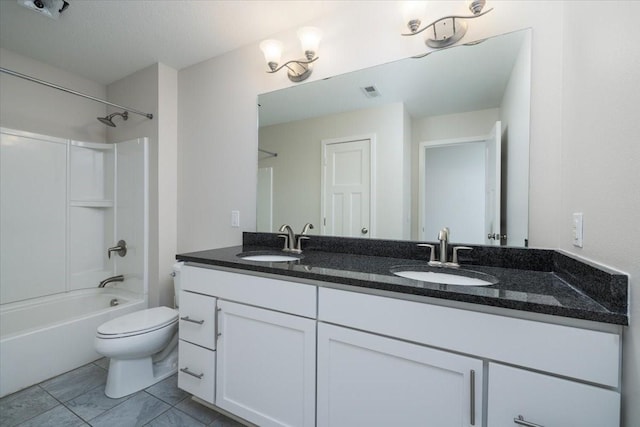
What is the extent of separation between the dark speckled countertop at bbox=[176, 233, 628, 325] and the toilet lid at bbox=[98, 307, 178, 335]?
0.53m

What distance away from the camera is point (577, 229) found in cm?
91

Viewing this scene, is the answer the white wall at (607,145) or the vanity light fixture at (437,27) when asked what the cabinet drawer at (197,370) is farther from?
the vanity light fixture at (437,27)

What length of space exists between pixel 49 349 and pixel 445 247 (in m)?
2.47

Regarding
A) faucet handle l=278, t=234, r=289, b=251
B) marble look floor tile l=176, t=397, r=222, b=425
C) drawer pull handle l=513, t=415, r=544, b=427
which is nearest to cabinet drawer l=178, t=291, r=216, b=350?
marble look floor tile l=176, t=397, r=222, b=425

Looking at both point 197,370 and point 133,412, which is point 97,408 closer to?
point 133,412

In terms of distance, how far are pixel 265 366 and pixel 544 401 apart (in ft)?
3.17

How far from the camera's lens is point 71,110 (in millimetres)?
2445

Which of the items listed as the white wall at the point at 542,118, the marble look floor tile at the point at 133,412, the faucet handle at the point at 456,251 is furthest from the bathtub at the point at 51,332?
the faucet handle at the point at 456,251

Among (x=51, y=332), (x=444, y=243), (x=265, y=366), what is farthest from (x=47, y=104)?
A: (x=444, y=243)

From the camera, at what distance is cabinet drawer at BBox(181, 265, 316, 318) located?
3.58 ft

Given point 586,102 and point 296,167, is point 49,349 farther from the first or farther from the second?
point 586,102

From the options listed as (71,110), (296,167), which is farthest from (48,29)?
(296,167)

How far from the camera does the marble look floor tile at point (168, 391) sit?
1570 mm

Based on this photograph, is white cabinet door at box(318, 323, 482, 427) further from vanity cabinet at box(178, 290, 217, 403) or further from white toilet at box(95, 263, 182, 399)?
white toilet at box(95, 263, 182, 399)
